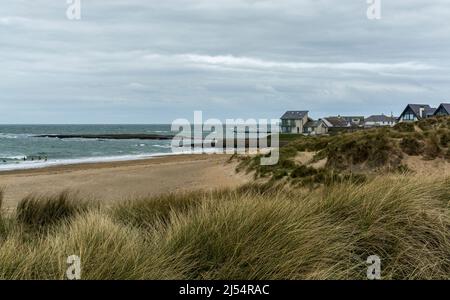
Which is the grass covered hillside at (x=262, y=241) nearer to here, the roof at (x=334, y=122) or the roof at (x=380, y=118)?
the roof at (x=334, y=122)

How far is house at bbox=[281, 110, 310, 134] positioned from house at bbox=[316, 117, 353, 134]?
367cm

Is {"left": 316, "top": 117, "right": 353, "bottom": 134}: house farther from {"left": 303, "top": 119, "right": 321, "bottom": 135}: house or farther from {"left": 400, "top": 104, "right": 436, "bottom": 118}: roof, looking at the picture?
{"left": 400, "top": 104, "right": 436, "bottom": 118}: roof

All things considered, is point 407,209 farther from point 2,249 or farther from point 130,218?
point 2,249

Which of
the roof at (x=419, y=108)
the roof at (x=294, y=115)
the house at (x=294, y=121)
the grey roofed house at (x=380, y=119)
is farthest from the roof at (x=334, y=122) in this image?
the roof at (x=419, y=108)

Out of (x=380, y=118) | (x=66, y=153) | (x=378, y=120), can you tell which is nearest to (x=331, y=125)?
(x=378, y=120)

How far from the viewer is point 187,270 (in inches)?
168

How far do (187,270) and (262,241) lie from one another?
0.78 meters

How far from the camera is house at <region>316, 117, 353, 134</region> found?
98.1m

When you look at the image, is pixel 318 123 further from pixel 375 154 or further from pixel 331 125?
pixel 375 154

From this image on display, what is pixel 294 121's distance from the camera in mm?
103312

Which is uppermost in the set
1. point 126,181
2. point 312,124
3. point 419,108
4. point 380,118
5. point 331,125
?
point 419,108

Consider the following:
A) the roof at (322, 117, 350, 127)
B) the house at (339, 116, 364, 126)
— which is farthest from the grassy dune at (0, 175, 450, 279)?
the house at (339, 116, 364, 126)

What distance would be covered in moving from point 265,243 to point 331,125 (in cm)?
9946
